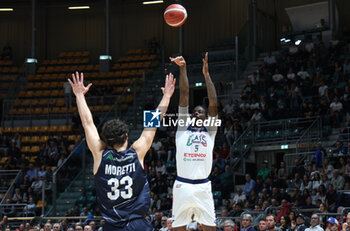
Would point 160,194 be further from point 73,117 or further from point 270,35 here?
point 270,35

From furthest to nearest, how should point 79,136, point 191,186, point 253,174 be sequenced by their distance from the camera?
point 79,136
point 253,174
point 191,186

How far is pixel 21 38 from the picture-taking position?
38500mm

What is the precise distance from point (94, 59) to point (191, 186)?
2882 centimetres

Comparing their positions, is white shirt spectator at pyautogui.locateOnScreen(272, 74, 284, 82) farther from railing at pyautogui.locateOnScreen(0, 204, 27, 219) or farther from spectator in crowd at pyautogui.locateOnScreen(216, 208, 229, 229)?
railing at pyautogui.locateOnScreen(0, 204, 27, 219)

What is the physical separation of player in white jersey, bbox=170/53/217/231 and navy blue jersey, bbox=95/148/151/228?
386 centimetres

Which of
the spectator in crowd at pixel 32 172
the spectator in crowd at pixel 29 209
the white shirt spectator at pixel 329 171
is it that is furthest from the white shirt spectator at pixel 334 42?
the spectator in crowd at pixel 29 209

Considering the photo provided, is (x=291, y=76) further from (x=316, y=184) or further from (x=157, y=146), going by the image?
(x=316, y=184)

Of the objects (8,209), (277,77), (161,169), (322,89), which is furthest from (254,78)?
(8,209)

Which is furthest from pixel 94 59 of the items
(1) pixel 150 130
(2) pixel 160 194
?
(1) pixel 150 130

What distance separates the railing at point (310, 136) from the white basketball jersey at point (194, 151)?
12810mm

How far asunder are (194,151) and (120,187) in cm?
416

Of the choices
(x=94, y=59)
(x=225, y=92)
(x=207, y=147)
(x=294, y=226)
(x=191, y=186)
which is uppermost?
(x=94, y=59)

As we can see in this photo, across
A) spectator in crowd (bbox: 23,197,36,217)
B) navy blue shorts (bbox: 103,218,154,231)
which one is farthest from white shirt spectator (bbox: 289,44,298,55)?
navy blue shorts (bbox: 103,218,154,231)

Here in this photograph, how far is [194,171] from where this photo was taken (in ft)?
31.4
